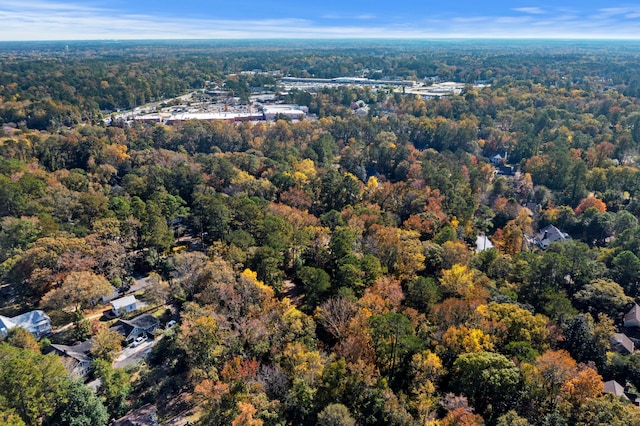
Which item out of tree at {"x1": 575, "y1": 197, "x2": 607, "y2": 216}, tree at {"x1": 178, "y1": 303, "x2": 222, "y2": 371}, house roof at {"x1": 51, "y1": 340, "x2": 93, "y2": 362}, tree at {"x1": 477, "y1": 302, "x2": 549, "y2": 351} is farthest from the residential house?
house roof at {"x1": 51, "y1": 340, "x2": 93, "y2": 362}

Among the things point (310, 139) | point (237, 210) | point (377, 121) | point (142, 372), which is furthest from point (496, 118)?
point (142, 372)

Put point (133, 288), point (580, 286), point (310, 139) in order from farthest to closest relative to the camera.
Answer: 1. point (310, 139)
2. point (133, 288)
3. point (580, 286)

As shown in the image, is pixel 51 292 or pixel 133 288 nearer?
pixel 51 292

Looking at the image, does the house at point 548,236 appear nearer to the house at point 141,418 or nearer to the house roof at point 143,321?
the house roof at point 143,321

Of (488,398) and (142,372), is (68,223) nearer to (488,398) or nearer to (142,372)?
(142,372)

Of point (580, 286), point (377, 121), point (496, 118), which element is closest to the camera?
point (580, 286)

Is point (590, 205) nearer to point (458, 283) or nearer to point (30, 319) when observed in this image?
point (458, 283)

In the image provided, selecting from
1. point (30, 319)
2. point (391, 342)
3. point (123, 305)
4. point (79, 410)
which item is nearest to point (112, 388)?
point (79, 410)
